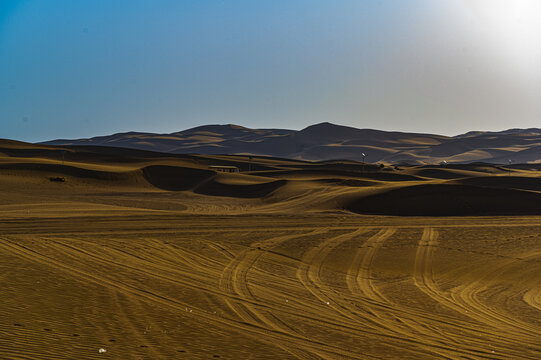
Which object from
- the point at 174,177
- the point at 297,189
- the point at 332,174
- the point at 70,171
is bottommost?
the point at 297,189

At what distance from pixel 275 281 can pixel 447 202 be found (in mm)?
23569

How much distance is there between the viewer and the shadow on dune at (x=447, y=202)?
32625 millimetres

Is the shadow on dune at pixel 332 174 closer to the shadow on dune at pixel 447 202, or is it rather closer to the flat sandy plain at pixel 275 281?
the shadow on dune at pixel 447 202

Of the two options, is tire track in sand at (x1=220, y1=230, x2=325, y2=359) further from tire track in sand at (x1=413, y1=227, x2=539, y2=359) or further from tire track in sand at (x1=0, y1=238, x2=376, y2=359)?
tire track in sand at (x1=413, y1=227, x2=539, y2=359)

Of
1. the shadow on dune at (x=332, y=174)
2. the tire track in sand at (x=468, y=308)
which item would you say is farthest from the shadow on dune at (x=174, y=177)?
the tire track in sand at (x=468, y=308)

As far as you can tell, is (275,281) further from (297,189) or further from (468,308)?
(297,189)

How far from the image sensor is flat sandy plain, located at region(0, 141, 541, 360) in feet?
27.4

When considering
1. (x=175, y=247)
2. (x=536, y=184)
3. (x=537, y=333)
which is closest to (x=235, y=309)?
(x=537, y=333)

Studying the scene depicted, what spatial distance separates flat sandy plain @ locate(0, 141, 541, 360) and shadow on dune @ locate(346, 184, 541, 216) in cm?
20

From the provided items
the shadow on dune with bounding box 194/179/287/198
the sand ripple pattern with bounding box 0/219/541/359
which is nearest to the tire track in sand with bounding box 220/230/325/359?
the sand ripple pattern with bounding box 0/219/541/359

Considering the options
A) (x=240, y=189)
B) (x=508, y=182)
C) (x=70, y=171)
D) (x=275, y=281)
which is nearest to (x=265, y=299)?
(x=275, y=281)

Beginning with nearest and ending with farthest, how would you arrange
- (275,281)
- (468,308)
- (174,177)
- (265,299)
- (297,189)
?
1. (265,299)
2. (468,308)
3. (275,281)
4. (297,189)
5. (174,177)

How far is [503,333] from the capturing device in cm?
970

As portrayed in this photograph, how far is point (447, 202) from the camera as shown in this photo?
112 ft
